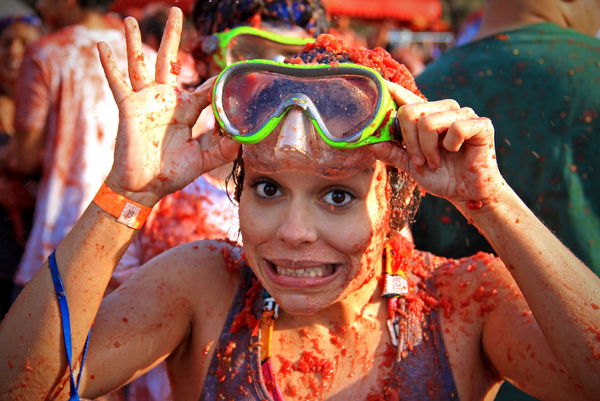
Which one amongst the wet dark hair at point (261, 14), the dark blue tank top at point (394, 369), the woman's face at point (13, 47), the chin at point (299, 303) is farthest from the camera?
the woman's face at point (13, 47)

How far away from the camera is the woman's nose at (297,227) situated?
2088mm

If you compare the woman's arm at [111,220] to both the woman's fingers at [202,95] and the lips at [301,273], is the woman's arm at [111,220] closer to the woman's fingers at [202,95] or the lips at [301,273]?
the woman's fingers at [202,95]

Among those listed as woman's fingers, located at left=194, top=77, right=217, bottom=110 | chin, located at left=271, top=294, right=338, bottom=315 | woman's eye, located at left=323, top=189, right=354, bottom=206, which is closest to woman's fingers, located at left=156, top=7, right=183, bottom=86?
woman's fingers, located at left=194, top=77, right=217, bottom=110

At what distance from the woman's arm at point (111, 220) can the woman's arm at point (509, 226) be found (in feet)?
2.94

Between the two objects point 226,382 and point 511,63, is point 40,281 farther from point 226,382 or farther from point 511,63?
point 511,63

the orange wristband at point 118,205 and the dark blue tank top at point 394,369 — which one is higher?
the orange wristband at point 118,205

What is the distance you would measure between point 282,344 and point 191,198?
3.97 ft

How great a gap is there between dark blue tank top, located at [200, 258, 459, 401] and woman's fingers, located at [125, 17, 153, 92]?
47.1 inches

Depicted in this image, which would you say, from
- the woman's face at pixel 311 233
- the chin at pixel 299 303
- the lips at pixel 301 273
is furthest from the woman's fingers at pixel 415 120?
the chin at pixel 299 303

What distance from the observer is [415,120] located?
1.92m

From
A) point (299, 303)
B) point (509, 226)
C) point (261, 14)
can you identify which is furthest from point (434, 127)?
point (261, 14)

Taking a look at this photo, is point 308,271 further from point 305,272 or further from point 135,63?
point 135,63

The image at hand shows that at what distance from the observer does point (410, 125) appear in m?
1.93

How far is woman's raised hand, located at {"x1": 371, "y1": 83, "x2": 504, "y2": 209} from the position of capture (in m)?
1.85
